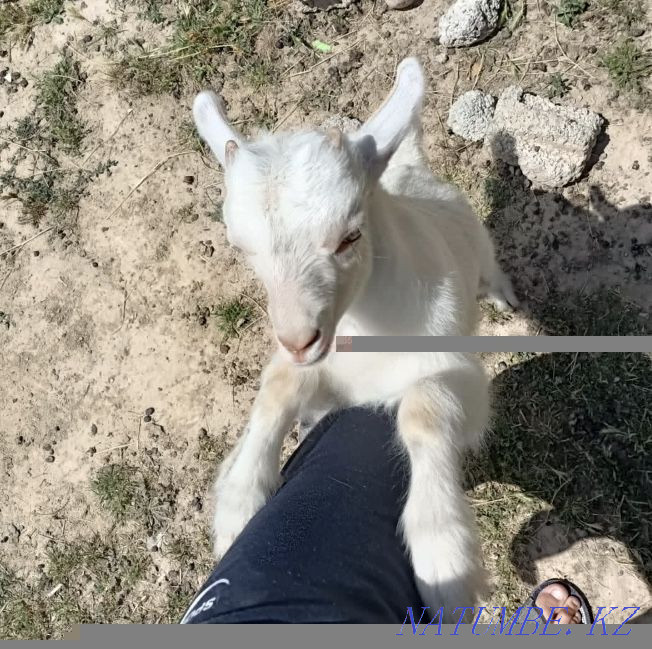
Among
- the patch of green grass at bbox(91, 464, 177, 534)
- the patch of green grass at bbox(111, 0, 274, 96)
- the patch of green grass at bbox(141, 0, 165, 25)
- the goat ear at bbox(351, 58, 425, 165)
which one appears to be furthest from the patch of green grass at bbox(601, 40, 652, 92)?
the patch of green grass at bbox(91, 464, 177, 534)

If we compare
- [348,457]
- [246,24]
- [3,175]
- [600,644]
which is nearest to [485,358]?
[348,457]

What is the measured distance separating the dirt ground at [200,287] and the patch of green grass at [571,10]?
6 centimetres

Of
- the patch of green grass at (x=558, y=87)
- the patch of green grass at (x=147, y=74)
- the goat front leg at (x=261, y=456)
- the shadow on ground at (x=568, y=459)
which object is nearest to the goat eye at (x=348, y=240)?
the goat front leg at (x=261, y=456)

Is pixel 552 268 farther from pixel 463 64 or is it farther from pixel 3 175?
pixel 3 175

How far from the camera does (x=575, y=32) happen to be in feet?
12.8

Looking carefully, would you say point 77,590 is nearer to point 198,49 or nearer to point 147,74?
point 147,74

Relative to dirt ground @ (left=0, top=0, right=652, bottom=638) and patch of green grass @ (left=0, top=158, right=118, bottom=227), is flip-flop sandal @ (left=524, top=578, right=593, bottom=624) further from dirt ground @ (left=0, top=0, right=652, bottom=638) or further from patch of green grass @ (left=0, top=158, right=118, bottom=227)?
patch of green grass @ (left=0, top=158, right=118, bottom=227)

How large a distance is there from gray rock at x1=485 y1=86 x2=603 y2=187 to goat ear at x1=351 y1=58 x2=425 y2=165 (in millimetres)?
1760

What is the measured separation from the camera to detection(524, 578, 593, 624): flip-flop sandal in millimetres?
3023

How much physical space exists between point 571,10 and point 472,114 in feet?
3.12

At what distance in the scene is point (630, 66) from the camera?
3730 millimetres

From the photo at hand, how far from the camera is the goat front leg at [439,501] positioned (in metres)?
2.18

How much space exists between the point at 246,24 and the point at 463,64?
1.66 m

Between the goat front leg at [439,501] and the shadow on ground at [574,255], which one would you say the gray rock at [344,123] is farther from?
the goat front leg at [439,501]
